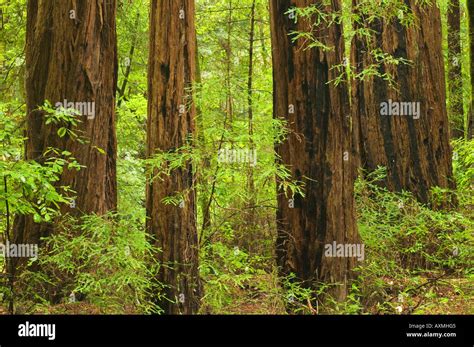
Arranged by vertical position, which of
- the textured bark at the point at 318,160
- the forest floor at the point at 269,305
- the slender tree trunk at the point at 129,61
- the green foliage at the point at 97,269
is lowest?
the forest floor at the point at 269,305

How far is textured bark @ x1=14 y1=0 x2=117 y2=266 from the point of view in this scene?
10.2 m

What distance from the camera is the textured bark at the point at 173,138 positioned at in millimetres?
9742

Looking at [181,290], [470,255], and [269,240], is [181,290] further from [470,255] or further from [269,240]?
[470,255]

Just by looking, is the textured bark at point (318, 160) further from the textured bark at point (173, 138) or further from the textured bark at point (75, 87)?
the textured bark at point (75, 87)

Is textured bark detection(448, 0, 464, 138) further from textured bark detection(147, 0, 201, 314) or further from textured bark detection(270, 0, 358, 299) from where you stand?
textured bark detection(147, 0, 201, 314)

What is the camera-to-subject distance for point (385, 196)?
12.9 meters

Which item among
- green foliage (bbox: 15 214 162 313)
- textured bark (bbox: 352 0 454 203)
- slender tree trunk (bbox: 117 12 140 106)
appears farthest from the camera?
slender tree trunk (bbox: 117 12 140 106)

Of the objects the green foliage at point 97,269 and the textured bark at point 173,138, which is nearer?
the green foliage at point 97,269

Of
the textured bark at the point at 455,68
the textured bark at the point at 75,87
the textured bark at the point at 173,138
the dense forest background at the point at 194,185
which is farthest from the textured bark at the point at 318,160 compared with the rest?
the textured bark at the point at 455,68

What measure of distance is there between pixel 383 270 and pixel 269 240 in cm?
173

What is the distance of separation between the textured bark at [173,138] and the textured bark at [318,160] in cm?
132

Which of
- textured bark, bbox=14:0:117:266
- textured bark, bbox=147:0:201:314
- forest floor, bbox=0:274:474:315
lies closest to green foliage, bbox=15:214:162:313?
forest floor, bbox=0:274:474:315

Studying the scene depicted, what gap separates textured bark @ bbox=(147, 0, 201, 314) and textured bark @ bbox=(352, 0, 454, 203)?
4.83m
